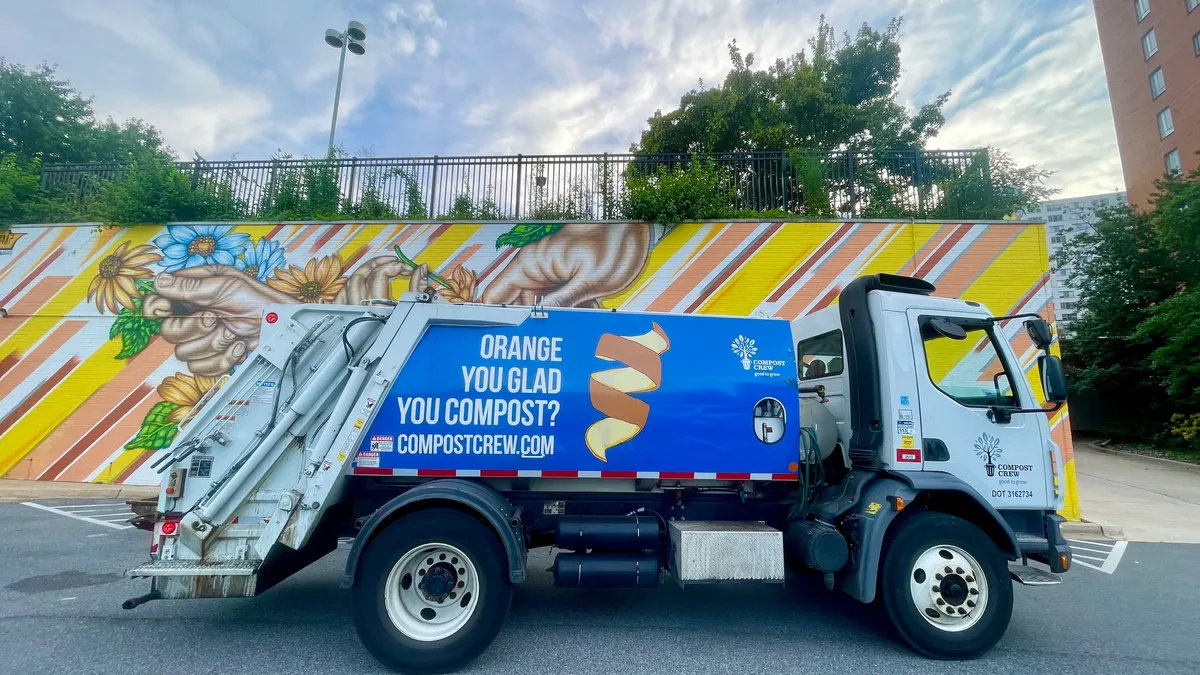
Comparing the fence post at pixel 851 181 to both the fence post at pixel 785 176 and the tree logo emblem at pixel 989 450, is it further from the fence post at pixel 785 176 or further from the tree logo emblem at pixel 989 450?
the tree logo emblem at pixel 989 450

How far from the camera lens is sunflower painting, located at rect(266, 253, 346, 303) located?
10.8m

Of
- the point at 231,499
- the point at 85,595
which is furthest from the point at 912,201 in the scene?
the point at 85,595

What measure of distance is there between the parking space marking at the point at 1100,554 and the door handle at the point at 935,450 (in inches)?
157

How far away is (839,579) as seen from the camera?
14.8 feet

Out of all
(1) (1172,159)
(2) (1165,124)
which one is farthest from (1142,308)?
(2) (1165,124)

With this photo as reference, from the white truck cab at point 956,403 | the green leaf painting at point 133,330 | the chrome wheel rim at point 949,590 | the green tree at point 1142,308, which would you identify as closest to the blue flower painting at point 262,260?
the green leaf painting at point 133,330

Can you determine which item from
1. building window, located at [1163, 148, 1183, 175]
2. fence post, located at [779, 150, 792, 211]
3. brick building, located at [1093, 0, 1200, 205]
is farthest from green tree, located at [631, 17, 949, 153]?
building window, located at [1163, 148, 1183, 175]

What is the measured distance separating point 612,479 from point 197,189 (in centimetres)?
1170

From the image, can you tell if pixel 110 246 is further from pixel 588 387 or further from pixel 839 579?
pixel 839 579

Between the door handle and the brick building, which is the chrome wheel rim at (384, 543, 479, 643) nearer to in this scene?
the door handle

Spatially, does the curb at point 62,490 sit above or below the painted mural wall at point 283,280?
below

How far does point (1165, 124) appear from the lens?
29.4 m

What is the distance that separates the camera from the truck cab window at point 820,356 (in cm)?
522

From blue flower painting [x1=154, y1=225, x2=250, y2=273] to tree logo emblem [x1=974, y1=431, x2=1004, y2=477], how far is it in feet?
40.3
